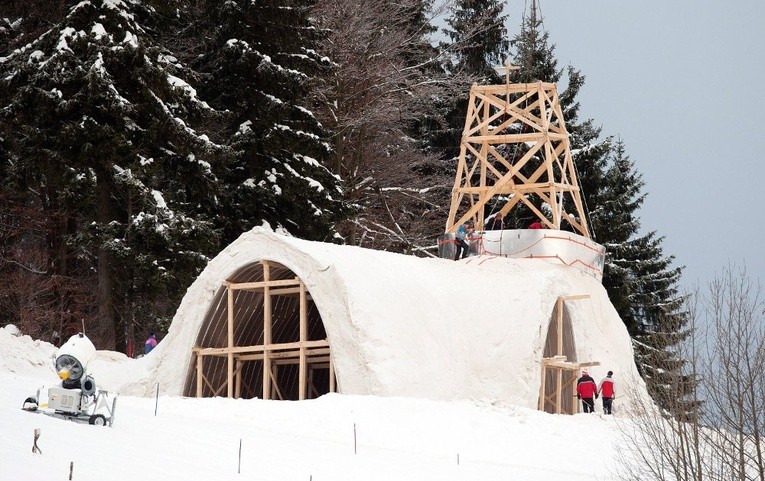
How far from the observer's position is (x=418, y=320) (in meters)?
25.8

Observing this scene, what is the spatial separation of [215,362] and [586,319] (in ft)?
28.4

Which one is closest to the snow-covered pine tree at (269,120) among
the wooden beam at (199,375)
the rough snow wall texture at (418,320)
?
the rough snow wall texture at (418,320)

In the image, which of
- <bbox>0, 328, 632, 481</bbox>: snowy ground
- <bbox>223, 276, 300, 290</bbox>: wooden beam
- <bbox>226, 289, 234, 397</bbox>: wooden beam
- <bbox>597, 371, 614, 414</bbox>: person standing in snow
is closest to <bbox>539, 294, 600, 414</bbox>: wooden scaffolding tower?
<bbox>597, 371, 614, 414</bbox>: person standing in snow

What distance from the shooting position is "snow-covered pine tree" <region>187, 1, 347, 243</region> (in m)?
33.7

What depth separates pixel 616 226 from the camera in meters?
41.5

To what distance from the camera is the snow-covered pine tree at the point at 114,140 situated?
30.2m

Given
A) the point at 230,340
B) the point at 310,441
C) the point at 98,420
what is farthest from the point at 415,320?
the point at 98,420

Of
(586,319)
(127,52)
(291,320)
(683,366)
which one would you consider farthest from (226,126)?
(683,366)

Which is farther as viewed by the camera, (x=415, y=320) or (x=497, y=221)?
(x=497, y=221)

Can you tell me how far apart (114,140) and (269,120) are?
16.6ft

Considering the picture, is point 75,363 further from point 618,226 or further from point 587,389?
point 618,226

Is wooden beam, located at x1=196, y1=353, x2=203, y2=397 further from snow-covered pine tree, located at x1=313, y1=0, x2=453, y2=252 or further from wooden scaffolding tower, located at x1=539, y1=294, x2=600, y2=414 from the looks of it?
snow-covered pine tree, located at x1=313, y1=0, x2=453, y2=252

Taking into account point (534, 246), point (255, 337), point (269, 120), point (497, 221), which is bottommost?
point (255, 337)

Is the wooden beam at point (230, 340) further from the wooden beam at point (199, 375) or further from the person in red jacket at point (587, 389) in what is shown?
the person in red jacket at point (587, 389)
